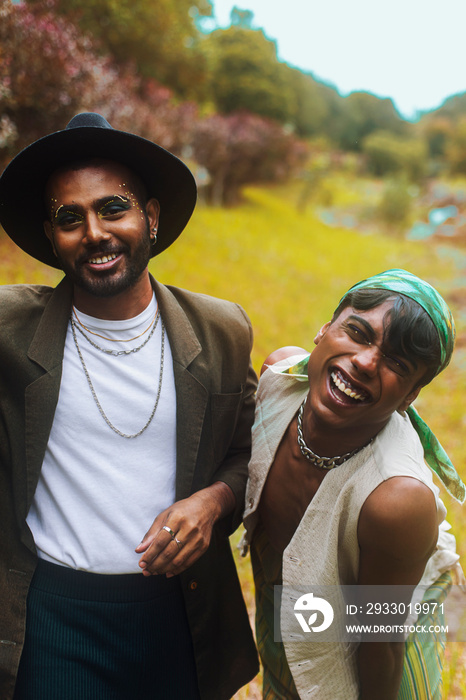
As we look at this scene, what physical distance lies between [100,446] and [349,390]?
0.80 m

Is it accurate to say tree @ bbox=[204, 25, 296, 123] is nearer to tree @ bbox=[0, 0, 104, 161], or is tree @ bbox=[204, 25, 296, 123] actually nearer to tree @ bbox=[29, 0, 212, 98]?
tree @ bbox=[29, 0, 212, 98]

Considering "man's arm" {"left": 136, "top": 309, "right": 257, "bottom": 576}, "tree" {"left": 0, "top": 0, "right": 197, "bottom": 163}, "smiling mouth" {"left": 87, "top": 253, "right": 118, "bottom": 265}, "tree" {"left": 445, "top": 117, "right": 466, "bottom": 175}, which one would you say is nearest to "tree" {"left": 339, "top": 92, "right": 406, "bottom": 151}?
"tree" {"left": 445, "top": 117, "right": 466, "bottom": 175}

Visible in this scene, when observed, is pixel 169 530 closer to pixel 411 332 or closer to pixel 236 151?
pixel 411 332

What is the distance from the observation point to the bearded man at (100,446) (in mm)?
1703

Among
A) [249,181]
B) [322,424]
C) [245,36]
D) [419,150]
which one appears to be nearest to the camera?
[322,424]

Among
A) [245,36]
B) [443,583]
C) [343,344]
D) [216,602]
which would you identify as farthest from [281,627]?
[245,36]

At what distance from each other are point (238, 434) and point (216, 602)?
0.62m

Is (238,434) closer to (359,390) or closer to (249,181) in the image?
(359,390)

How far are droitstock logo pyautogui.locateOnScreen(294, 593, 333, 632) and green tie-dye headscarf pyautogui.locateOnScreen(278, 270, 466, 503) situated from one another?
558mm

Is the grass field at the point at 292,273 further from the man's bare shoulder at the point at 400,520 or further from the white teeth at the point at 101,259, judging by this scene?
the white teeth at the point at 101,259

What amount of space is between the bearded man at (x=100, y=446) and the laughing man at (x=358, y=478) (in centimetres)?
24

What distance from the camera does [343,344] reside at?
163 cm

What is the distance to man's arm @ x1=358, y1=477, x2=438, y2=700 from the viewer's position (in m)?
1.50

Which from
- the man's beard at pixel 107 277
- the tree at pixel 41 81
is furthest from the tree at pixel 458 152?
the man's beard at pixel 107 277
